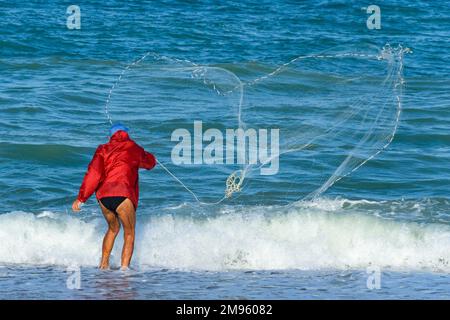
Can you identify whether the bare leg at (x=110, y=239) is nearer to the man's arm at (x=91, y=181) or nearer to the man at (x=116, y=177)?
the man at (x=116, y=177)

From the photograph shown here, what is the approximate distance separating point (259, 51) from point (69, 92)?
6.48m

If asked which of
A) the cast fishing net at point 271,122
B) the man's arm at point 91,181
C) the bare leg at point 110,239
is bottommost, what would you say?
the bare leg at point 110,239

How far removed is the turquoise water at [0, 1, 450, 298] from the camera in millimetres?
10742

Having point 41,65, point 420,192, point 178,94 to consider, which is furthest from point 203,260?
point 41,65

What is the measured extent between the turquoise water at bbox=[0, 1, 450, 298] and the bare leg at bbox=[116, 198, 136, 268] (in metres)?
0.22

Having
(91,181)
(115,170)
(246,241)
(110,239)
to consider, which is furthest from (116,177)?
(246,241)

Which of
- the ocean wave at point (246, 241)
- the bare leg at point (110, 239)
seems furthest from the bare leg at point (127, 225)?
the ocean wave at point (246, 241)

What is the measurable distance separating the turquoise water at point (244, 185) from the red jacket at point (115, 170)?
87 cm

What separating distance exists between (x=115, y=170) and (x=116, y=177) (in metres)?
0.07

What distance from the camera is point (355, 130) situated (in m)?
13.7

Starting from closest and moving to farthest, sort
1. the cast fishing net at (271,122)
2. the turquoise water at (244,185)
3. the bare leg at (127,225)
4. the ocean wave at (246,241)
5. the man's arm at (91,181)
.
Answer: the man's arm at (91,181) → the bare leg at (127,225) → the turquoise water at (244,185) → the ocean wave at (246,241) → the cast fishing net at (271,122)

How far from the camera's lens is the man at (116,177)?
34.0ft
